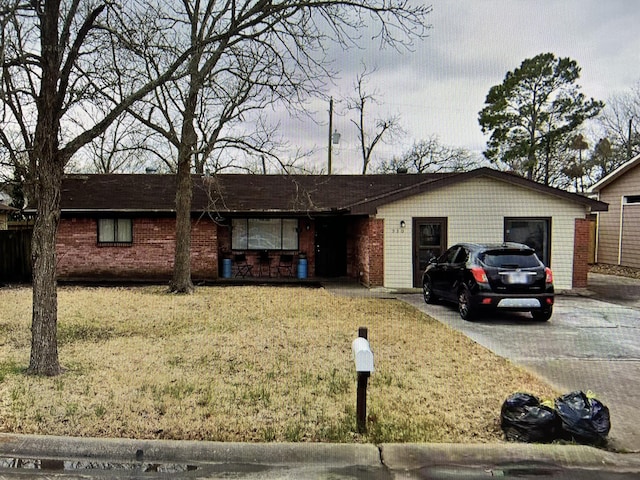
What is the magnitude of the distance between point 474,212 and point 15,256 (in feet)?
48.0

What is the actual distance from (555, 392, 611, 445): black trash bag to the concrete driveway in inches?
6.6

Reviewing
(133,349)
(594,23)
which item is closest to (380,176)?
(594,23)

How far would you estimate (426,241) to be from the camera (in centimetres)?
1514

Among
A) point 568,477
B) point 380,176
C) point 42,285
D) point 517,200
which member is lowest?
point 568,477

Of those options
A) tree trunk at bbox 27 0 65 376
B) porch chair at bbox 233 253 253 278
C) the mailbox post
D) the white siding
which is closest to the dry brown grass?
the mailbox post

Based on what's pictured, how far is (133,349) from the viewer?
7.25 m

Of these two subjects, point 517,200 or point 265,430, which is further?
point 517,200

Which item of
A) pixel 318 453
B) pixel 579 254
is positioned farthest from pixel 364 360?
pixel 579 254

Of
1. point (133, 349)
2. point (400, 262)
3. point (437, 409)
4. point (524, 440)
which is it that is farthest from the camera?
point (400, 262)

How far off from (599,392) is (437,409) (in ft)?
6.72

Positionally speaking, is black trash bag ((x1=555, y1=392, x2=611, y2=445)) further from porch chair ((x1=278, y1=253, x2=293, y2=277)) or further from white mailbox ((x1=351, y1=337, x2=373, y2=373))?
porch chair ((x1=278, y1=253, x2=293, y2=277))

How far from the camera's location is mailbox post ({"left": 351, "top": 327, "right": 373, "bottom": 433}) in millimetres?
4273

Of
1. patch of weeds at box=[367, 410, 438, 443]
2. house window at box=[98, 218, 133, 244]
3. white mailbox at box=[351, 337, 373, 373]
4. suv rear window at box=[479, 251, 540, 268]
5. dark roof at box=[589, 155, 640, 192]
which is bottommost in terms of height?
patch of weeds at box=[367, 410, 438, 443]

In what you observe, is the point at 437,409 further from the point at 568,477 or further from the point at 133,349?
the point at 133,349
